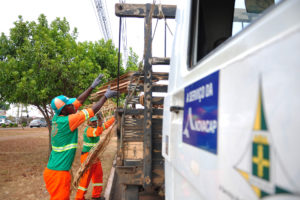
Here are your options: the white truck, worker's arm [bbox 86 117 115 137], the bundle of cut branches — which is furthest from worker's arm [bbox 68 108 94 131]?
the white truck

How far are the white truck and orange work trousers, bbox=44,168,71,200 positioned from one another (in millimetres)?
2118

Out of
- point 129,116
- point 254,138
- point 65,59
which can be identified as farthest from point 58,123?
point 65,59

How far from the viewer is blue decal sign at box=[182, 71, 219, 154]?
1054mm

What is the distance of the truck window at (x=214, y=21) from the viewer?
5.58 ft

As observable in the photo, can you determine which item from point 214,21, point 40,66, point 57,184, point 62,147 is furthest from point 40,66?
point 214,21

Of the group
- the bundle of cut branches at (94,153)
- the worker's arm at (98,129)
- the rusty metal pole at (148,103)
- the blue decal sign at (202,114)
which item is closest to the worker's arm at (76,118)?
the bundle of cut branches at (94,153)

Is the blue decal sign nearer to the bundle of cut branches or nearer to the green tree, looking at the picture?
the bundle of cut branches

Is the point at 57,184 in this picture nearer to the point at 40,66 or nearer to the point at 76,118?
the point at 76,118

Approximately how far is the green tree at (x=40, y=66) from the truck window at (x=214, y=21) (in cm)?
680

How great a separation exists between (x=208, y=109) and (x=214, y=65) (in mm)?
215

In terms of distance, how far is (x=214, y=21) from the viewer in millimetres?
1936

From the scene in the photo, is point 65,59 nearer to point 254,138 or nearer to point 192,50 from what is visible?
point 192,50

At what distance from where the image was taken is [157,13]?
9.75 ft

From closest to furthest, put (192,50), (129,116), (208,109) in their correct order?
(208,109) < (192,50) < (129,116)
